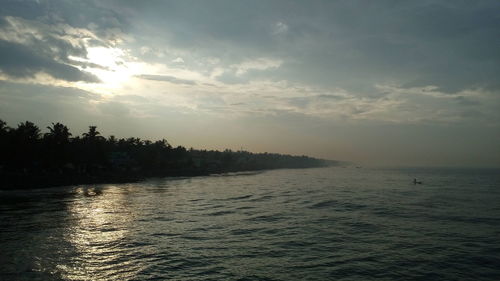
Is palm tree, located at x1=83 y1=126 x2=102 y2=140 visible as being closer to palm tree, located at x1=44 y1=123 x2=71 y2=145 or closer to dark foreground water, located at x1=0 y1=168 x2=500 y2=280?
palm tree, located at x1=44 y1=123 x2=71 y2=145

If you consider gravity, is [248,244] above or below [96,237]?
above

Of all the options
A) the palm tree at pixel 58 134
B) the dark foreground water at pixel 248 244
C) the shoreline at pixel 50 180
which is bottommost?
the shoreline at pixel 50 180

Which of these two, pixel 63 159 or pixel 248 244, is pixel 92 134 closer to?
pixel 63 159

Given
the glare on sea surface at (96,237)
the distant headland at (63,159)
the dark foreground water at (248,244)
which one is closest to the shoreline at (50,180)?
the distant headland at (63,159)

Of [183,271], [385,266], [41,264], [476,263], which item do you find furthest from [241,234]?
[476,263]

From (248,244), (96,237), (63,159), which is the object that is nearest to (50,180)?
(63,159)

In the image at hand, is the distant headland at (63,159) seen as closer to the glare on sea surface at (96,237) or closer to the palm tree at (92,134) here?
the palm tree at (92,134)

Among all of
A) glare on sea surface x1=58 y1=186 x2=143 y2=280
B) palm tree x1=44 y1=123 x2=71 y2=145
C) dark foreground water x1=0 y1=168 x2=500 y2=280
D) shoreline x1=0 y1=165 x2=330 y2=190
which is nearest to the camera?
dark foreground water x1=0 y1=168 x2=500 y2=280

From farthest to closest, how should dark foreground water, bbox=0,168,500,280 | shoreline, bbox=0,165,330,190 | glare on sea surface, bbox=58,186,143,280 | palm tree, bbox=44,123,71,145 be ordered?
palm tree, bbox=44,123,71,145, shoreline, bbox=0,165,330,190, glare on sea surface, bbox=58,186,143,280, dark foreground water, bbox=0,168,500,280

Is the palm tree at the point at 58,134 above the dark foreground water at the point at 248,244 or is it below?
above

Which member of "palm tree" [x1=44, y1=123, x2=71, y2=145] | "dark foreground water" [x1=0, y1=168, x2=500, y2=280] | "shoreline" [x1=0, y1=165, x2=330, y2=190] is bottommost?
"shoreline" [x1=0, y1=165, x2=330, y2=190]

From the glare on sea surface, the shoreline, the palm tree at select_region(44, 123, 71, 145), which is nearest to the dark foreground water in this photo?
the glare on sea surface

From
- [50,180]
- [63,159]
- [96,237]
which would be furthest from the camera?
[63,159]

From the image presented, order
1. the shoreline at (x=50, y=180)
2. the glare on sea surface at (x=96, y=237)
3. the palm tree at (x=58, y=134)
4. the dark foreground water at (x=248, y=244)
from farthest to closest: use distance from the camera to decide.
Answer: the palm tree at (x=58, y=134) < the shoreline at (x=50, y=180) < the glare on sea surface at (x=96, y=237) < the dark foreground water at (x=248, y=244)
